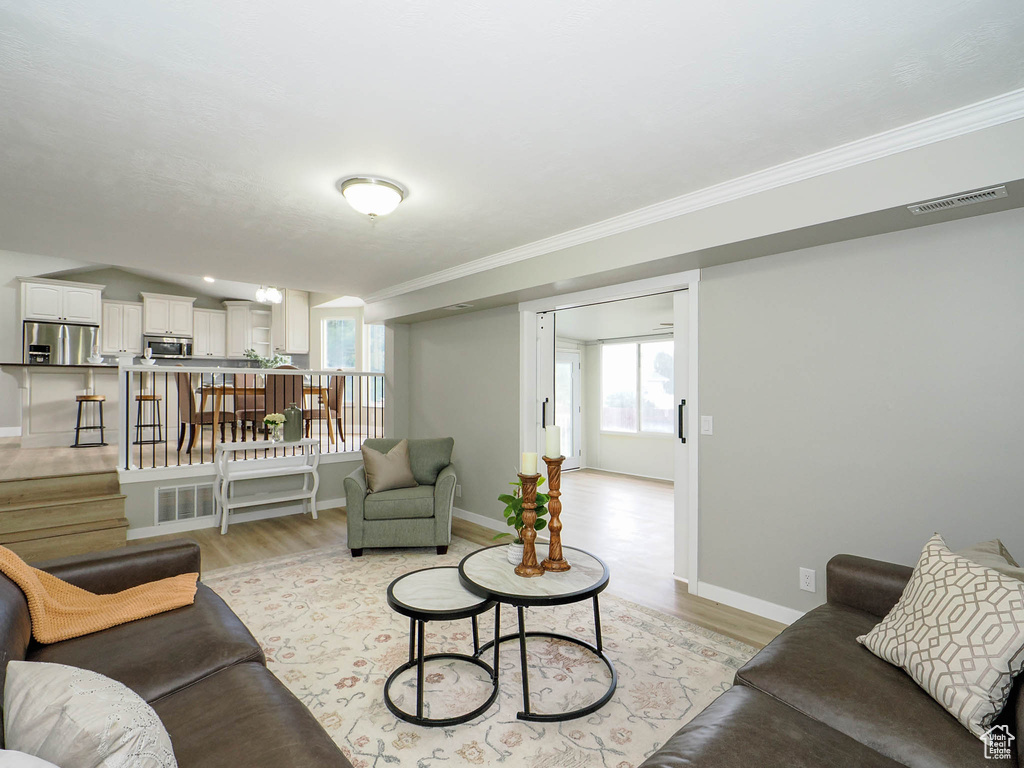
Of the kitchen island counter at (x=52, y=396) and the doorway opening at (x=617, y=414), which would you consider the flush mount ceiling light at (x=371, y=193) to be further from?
the kitchen island counter at (x=52, y=396)

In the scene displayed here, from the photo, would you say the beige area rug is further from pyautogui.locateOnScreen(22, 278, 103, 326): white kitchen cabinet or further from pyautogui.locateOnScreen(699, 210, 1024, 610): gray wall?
pyautogui.locateOnScreen(22, 278, 103, 326): white kitchen cabinet

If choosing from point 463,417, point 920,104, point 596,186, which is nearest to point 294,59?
point 596,186

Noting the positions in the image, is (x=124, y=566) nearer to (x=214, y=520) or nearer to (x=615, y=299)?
(x=214, y=520)

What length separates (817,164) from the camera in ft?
7.93

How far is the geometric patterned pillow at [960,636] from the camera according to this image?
1330 mm

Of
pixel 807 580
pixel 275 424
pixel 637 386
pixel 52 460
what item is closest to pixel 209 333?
A: pixel 52 460

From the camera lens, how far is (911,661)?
152 cm

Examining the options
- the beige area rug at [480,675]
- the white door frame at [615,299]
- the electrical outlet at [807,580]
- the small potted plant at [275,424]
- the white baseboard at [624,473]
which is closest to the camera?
the beige area rug at [480,675]

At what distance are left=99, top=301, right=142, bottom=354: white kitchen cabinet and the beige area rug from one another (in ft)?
23.4

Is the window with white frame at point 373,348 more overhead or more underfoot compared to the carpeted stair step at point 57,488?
more overhead

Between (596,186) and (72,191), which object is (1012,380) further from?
(72,191)

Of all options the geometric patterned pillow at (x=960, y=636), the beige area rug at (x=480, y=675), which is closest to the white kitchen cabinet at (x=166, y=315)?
the beige area rug at (x=480, y=675)

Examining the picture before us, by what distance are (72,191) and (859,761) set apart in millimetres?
4170

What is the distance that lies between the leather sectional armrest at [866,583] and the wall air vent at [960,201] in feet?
4.98
